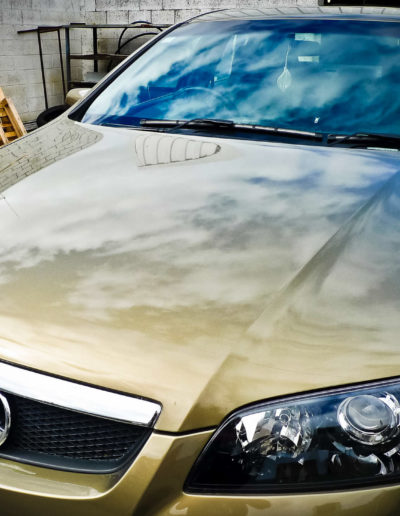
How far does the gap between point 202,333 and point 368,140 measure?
126 centimetres

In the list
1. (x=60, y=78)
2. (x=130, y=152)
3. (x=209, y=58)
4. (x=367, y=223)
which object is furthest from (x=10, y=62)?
(x=367, y=223)

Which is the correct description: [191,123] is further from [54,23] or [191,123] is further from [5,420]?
[54,23]

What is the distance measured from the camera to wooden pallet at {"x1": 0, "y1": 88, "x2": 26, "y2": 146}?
6297mm

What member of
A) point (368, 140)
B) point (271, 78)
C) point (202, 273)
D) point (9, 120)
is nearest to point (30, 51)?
point (9, 120)

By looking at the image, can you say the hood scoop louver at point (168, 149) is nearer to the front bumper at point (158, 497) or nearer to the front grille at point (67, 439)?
the front grille at point (67, 439)

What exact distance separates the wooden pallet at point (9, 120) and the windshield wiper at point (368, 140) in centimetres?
462

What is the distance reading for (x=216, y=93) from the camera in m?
2.58

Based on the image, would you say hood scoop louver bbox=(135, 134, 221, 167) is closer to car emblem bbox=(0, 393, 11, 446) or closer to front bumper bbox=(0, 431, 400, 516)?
car emblem bbox=(0, 393, 11, 446)


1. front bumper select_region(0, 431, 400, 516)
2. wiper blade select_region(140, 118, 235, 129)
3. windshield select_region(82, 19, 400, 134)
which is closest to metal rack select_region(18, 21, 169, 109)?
windshield select_region(82, 19, 400, 134)

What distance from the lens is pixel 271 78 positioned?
2.52 metres

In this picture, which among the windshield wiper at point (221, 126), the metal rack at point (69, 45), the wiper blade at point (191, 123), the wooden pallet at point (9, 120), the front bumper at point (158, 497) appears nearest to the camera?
the front bumper at point (158, 497)

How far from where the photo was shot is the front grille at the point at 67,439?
1.18 meters

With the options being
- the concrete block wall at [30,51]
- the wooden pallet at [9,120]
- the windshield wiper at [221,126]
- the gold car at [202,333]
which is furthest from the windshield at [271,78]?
the concrete block wall at [30,51]

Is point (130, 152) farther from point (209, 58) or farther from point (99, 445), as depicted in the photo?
point (99, 445)
